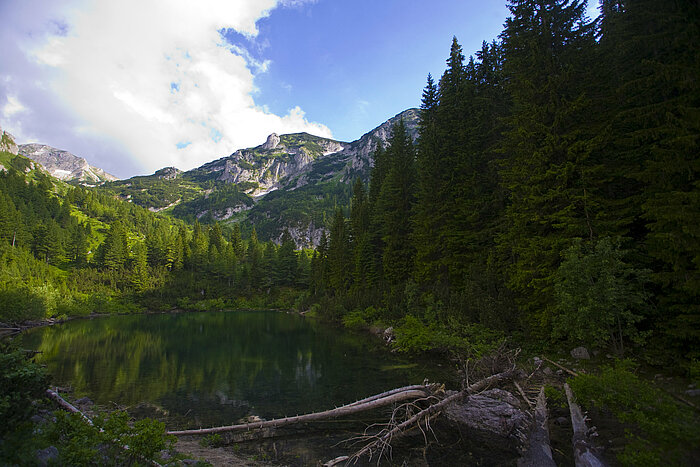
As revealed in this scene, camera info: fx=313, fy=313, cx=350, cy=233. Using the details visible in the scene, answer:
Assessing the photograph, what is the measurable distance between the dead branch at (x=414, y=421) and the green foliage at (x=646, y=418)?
153 inches

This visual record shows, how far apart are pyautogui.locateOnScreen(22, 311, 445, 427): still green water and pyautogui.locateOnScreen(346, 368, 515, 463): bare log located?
446cm

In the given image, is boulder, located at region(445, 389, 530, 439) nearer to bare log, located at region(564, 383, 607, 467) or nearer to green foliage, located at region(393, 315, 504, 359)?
bare log, located at region(564, 383, 607, 467)

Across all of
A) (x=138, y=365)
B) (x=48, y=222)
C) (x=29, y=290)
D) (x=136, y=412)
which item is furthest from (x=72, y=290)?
(x=136, y=412)

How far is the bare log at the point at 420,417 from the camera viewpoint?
9617mm

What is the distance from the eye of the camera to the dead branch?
9475mm

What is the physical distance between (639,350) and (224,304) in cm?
8801

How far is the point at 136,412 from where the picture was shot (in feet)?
45.9

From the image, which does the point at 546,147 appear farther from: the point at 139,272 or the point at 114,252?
the point at 114,252

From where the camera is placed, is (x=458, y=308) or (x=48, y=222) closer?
(x=458, y=308)

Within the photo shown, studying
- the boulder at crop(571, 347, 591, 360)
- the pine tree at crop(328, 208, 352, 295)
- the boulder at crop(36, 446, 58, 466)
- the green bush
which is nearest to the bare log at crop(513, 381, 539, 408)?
the boulder at crop(571, 347, 591, 360)

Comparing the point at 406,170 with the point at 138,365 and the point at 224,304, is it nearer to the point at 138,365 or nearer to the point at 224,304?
the point at 138,365

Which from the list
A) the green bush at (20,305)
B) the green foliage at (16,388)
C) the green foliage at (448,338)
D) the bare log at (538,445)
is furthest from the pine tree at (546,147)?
the green bush at (20,305)

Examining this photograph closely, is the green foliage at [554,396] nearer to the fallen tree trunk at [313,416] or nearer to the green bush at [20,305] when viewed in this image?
the fallen tree trunk at [313,416]

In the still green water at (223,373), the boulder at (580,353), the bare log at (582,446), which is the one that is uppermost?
the boulder at (580,353)
